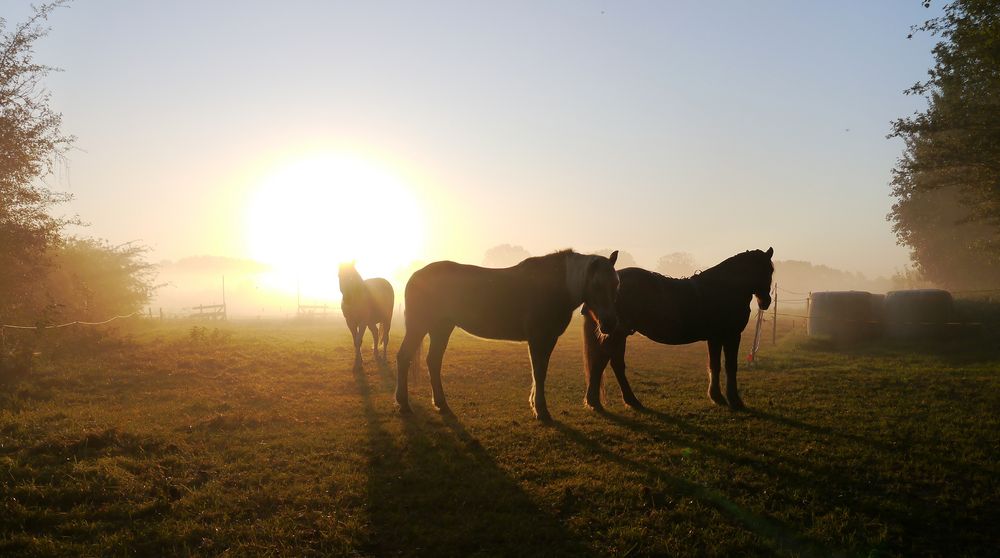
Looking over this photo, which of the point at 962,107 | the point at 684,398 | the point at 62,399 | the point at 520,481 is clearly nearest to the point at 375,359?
the point at 62,399

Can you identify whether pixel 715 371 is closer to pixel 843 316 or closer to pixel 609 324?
pixel 609 324

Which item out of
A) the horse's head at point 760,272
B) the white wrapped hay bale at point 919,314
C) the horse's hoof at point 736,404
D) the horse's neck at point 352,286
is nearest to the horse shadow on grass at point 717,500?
Result: the horse's hoof at point 736,404

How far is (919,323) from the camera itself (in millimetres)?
17016

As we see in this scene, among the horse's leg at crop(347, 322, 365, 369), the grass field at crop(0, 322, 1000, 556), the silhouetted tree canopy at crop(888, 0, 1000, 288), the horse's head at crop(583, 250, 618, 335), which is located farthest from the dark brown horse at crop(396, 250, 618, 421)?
the silhouetted tree canopy at crop(888, 0, 1000, 288)

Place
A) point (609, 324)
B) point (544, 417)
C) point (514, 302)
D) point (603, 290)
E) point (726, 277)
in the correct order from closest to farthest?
point (609, 324), point (603, 290), point (544, 417), point (514, 302), point (726, 277)

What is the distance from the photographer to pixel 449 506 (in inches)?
193

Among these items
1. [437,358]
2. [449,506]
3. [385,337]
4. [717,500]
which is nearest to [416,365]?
[437,358]

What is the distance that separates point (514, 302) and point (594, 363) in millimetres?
1991

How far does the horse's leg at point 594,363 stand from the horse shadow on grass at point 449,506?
2.79m

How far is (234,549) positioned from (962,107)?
23.4m

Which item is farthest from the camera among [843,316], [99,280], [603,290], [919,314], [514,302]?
[99,280]

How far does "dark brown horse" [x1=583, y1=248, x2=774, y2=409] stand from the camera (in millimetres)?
8766

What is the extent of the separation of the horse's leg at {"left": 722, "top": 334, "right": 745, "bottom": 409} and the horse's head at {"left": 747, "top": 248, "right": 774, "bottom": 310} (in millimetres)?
1154

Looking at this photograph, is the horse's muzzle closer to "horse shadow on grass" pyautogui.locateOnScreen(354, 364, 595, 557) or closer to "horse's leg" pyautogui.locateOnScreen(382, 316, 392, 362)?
"horse shadow on grass" pyautogui.locateOnScreen(354, 364, 595, 557)
